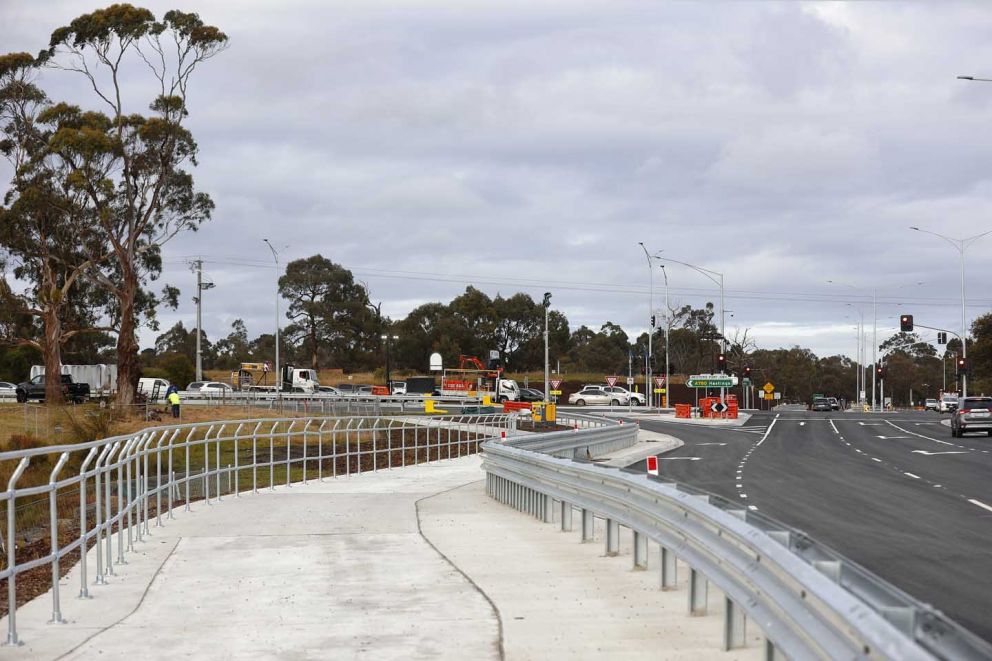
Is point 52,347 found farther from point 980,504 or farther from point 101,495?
point 101,495

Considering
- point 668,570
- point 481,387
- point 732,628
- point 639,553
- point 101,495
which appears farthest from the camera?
point 481,387

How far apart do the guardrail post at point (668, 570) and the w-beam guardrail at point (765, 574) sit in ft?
0.03

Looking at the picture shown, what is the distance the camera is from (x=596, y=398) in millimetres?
98812

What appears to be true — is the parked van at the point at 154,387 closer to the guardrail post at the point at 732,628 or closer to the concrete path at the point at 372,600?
the concrete path at the point at 372,600

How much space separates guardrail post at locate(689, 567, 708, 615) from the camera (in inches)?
369

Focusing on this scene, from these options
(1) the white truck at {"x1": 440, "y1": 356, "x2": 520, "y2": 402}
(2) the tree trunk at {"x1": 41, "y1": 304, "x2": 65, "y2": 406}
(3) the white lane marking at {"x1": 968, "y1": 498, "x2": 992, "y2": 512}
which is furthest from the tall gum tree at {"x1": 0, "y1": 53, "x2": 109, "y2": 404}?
(3) the white lane marking at {"x1": 968, "y1": 498, "x2": 992, "y2": 512}

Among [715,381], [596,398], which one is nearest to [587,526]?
[715,381]

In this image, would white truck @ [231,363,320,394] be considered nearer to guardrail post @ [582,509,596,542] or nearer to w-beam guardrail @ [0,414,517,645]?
w-beam guardrail @ [0,414,517,645]

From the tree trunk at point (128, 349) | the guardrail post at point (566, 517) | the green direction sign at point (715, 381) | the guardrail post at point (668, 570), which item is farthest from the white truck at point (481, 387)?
the guardrail post at point (668, 570)

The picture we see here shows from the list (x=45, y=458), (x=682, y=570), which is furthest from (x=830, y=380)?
(x=682, y=570)

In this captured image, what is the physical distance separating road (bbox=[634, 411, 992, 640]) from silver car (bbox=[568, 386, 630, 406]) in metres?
45.7

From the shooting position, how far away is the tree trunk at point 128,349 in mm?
59469

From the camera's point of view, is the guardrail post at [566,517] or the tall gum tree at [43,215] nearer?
the guardrail post at [566,517]

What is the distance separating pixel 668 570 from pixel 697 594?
1.20m
